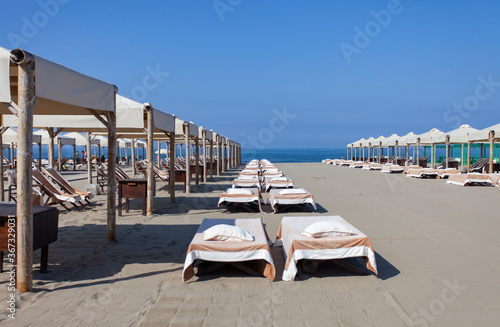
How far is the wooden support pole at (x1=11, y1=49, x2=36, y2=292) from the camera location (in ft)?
10.9

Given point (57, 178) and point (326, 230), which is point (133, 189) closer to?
point (57, 178)

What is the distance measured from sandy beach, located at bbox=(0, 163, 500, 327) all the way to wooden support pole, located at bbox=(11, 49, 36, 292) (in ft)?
1.05

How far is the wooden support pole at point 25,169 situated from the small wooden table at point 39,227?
0.21 meters

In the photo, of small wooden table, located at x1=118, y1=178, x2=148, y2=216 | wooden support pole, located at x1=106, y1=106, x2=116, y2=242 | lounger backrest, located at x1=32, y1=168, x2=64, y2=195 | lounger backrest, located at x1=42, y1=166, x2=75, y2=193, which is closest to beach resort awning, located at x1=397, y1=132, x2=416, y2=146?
small wooden table, located at x1=118, y1=178, x2=148, y2=216

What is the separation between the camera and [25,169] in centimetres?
335

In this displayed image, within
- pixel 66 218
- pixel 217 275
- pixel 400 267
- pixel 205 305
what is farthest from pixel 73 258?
pixel 400 267

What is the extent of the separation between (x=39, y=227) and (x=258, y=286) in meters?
2.12

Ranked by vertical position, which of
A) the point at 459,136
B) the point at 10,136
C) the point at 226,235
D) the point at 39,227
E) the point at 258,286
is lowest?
the point at 258,286

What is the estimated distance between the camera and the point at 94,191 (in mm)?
10477

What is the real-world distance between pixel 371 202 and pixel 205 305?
6.74 m

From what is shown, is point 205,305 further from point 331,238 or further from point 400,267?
point 400,267

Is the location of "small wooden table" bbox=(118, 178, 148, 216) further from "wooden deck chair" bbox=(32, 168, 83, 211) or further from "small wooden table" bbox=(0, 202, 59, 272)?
"small wooden table" bbox=(0, 202, 59, 272)

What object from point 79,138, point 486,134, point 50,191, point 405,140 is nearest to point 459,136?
point 486,134

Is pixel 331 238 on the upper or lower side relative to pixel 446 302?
upper
